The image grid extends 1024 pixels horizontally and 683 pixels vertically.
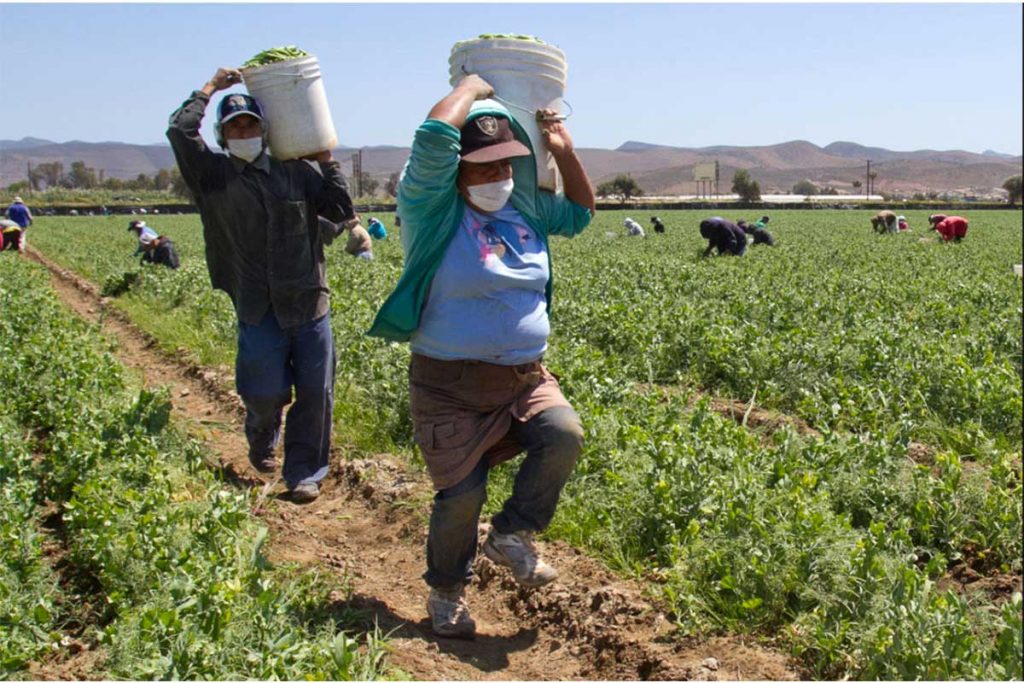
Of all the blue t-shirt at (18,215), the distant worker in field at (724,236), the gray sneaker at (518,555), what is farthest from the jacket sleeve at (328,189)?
the blue t-shirt at (18,215)

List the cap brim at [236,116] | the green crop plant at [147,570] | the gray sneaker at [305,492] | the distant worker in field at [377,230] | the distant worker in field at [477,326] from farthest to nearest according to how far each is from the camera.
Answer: the distant worker in field at [377,230]
the gray sneaker at [305,492]
the cap brim at [236,116]
the distant worker in field at [477,326]
the green crop plant at [147,570]

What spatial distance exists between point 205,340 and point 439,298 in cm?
653

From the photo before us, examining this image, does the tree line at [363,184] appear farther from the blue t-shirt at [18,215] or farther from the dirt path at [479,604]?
the dirt path at [479,604]

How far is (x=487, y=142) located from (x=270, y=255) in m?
1.96

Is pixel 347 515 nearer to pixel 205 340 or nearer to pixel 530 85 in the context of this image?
pixel 530 85

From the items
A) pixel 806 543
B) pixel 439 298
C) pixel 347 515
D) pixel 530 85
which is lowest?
pixel 347 515

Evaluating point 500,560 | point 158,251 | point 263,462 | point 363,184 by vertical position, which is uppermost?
point 363,184

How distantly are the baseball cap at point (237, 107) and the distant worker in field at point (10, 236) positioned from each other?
18031 mm

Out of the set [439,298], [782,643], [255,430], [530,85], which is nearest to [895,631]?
[782,643]

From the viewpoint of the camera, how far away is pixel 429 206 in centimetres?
322

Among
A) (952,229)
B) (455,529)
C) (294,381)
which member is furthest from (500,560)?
(952,229)

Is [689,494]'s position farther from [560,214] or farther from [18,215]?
[18,215]

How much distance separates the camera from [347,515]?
5.04m

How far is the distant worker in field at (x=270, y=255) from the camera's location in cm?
469
